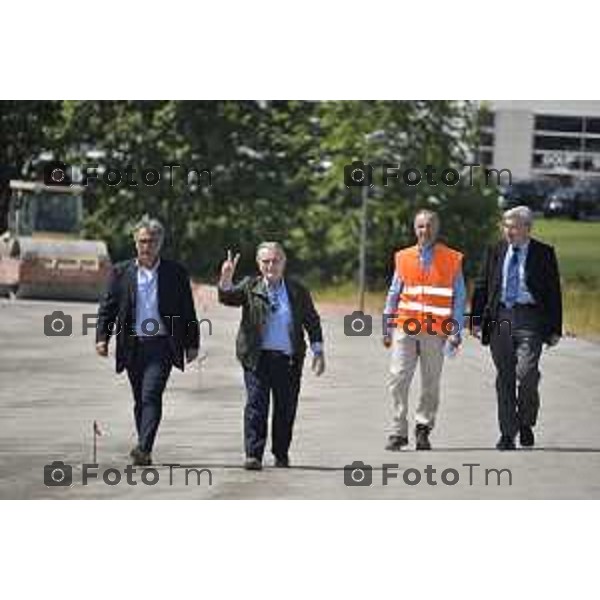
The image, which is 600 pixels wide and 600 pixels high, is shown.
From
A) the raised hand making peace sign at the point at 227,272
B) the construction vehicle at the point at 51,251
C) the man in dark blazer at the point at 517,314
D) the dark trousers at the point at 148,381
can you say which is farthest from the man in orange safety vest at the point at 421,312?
the construction vehicle at the point at 51,251

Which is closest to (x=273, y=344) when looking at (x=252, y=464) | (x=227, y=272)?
(x=227, y=272)

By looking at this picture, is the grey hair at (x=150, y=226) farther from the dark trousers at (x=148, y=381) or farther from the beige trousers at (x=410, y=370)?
the beige trousers at (x=410, y=370)

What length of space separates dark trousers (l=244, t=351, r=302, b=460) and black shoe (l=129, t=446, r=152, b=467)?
1.41 ft

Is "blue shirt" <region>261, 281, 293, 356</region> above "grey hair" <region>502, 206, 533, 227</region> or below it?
below

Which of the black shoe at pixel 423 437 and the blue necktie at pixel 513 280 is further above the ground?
the blue necktie at pixel 513 280

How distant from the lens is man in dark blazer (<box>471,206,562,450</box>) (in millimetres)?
11094

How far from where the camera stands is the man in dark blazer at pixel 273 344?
10992 millimetres

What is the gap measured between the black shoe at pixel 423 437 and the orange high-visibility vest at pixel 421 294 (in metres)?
0.43

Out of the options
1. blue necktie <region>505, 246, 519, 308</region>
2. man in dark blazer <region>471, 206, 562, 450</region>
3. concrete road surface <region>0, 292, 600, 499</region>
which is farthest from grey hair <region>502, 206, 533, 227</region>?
concrete road surface <region>0, 292, 600, 499</region>

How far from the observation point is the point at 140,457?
10984 millimetres

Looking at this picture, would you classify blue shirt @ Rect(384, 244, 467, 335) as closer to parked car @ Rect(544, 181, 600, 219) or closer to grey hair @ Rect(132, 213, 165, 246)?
parked car @ Rect(544, 181, 600, 219)

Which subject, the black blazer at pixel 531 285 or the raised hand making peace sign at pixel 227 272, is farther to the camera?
Result: the black blazer at pixel 531 285
